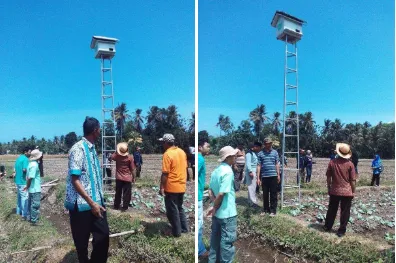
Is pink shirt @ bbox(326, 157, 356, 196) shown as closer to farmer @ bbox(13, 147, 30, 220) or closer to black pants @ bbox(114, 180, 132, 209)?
black pants @ bbox(114, 180, 132, 209)

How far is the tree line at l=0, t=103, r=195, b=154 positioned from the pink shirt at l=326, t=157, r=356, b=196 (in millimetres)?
1201

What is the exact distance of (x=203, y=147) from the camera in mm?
2561

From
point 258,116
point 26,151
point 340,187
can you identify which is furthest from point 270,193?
point 26,151

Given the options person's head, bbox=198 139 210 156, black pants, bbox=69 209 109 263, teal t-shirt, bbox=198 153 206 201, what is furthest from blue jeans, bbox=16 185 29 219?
person's head, bbox=198 139 210 156

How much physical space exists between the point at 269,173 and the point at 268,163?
0.36 feet

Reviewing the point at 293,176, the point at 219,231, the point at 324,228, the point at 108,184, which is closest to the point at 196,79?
the point at 219,231

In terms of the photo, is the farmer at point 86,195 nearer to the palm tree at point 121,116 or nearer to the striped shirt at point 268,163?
the palm tree at point 121,116

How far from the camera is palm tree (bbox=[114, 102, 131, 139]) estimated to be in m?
3.30

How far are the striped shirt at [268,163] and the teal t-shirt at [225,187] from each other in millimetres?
1196

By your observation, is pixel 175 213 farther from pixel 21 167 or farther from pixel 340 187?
pixel 21 167

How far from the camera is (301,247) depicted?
2395 mm

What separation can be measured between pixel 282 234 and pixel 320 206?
0.80 metres

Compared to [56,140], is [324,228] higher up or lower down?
lower down

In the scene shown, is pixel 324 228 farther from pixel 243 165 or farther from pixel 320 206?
pixel 243 165
